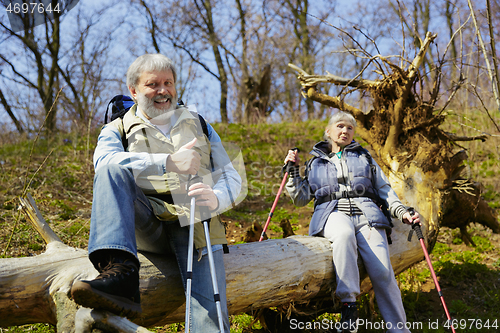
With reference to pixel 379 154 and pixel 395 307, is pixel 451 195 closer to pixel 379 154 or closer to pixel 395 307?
pixel 379 154

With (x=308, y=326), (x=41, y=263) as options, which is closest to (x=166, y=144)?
(x=41, y=263)

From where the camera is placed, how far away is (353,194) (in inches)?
146

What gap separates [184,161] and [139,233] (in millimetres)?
604

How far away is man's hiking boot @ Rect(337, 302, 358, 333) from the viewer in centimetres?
299

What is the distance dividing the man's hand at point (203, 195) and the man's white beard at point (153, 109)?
620mm

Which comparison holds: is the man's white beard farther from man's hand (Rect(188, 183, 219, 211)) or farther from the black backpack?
man's hand (Rect(188, 183, 219, 211))

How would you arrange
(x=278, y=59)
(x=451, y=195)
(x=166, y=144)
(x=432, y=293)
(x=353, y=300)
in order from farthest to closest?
(x=278, y=59)
(x=451, y=195)
(x=432, y=293)
(x=353, y=300)
(x=166, y=144)

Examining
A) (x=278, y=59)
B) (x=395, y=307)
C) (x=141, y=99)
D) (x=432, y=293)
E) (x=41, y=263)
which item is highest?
(x=278, y=59)

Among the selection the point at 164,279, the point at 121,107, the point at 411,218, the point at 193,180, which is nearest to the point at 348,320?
the point at 411,218

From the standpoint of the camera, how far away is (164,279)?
2570mm

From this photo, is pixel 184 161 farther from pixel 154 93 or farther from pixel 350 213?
pixel 350 213

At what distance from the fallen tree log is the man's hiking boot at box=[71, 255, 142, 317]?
408mm

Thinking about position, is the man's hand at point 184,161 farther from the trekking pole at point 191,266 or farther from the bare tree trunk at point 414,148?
the bare tree trunk at point 414,148

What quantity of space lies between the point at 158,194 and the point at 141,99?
2.46 feet
